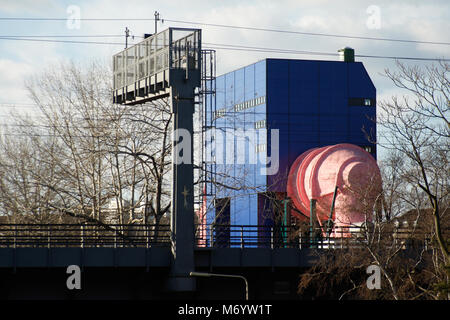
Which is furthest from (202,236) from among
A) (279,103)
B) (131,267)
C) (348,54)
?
(348,54)

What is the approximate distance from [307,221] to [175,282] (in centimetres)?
2201

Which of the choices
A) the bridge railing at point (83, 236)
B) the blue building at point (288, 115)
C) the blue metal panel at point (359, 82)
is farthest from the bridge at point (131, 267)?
the blue metal panel at point (359, 82)

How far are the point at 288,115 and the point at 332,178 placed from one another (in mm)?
12731

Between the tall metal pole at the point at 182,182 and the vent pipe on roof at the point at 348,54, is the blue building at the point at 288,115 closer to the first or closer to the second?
the vent pipe on roof at the point at 348,54

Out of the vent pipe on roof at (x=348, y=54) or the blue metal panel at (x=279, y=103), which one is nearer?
the blue metal panel at (x=279, y=103)

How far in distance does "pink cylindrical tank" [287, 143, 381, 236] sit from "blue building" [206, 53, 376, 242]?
18.5 ft

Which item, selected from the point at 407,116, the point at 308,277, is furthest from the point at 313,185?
the point at 407,116

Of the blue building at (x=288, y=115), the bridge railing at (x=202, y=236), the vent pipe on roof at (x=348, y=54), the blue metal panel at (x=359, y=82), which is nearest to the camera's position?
the bridge railing at (x=202, y=236)

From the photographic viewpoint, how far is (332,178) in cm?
5150

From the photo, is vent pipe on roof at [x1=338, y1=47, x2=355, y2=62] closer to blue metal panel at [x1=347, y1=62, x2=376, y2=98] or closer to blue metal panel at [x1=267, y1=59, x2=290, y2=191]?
blue metal panel at [x1=347, y1=62, x2=376, y2=98]

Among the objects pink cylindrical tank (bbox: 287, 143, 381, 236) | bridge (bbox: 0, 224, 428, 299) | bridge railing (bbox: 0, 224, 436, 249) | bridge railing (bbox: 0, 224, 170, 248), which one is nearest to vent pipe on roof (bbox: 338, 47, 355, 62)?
pink cylindrical tank (bbox: 287, 143, 381, 236)

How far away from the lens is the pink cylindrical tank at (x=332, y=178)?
1950 inches

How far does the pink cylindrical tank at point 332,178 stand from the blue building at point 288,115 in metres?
5.63

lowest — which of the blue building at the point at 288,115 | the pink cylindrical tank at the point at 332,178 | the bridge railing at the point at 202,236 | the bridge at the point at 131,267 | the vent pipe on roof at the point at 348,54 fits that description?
the bridge at the point at 131,267
